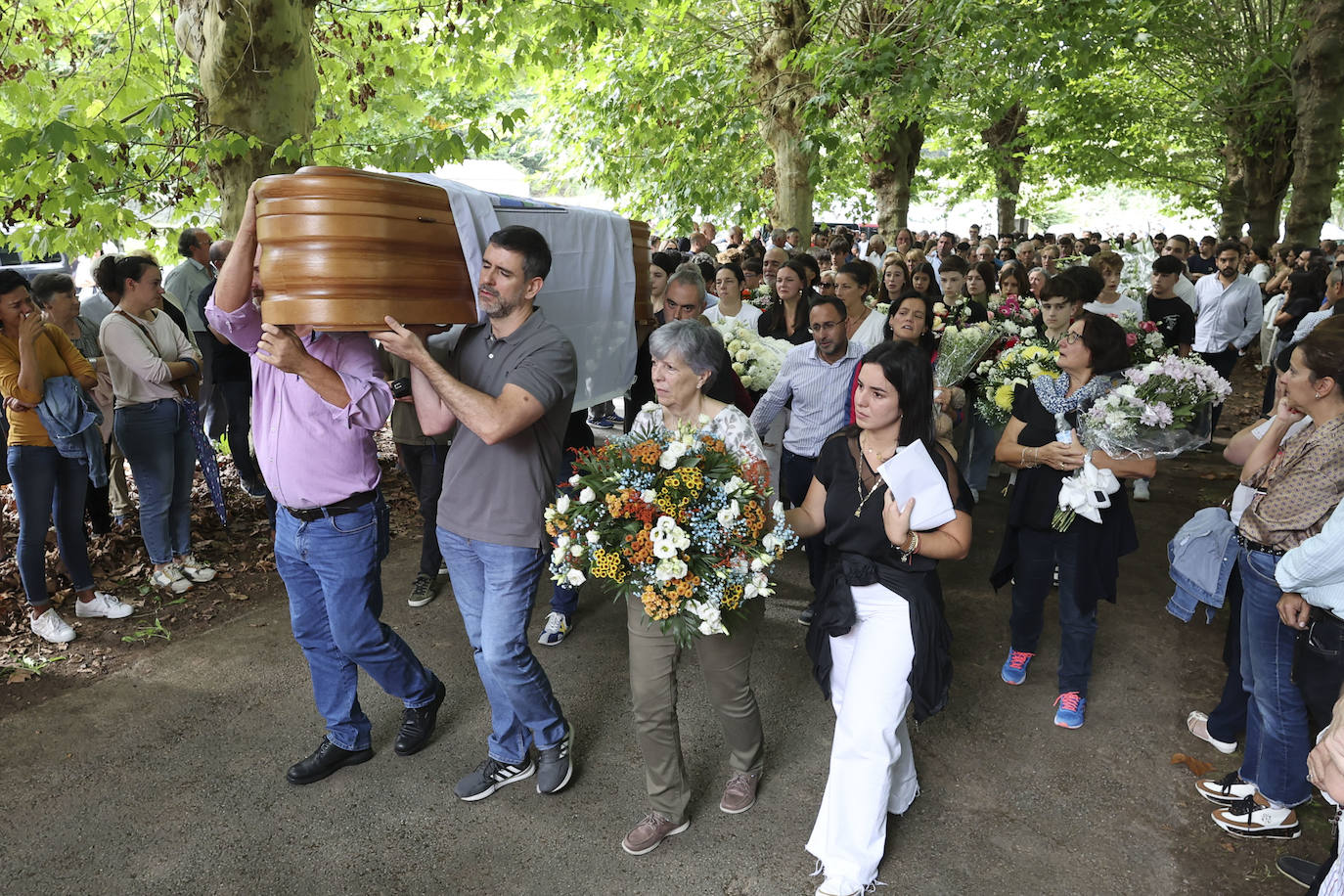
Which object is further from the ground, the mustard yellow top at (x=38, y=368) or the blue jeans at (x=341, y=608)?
the mustard yellow top at (x=38, y=368)

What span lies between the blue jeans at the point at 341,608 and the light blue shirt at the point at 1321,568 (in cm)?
362

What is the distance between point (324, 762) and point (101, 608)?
2.72 m

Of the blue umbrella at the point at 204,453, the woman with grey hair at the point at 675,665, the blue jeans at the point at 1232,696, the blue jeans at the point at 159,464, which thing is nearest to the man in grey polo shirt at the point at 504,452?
the woman with grey hair at the point at 675,665

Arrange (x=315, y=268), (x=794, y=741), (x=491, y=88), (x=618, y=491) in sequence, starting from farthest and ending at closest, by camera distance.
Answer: (x=491, y=88) → (x=794, y=741) → (x=618, y=491) → (x=315, y=268)

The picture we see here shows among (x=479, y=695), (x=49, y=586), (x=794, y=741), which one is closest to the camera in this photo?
(x=794, y=741)

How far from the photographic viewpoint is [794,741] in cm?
445

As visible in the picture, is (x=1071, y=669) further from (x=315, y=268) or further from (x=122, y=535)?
(x=122, y=535)

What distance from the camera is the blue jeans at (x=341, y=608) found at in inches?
148

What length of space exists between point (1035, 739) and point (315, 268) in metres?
4.04

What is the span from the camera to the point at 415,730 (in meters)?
4.30

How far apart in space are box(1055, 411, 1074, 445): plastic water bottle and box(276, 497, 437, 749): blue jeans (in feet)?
11.2

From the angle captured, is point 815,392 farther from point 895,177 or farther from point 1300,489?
point 895,177

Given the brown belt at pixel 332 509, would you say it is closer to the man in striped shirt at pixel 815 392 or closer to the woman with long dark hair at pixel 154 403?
the man in striped shirt at pixel 815 392

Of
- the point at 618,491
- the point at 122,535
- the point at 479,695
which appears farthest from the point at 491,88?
the point at 618,491
